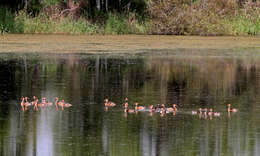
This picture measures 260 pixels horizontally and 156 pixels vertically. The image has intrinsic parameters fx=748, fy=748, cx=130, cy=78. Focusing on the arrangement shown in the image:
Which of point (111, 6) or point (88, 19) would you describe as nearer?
point (88, 19)

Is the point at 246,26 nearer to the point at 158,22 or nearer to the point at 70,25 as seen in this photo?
the point at 158,22

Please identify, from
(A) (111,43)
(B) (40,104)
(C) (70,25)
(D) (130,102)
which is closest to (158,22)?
(C) (70,25)

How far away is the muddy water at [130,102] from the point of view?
869 cm

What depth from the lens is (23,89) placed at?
14406 mm

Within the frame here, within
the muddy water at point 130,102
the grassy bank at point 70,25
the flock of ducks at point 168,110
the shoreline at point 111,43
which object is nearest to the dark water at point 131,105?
the muddy water at point 130,102

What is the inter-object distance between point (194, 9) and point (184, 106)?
25679mm

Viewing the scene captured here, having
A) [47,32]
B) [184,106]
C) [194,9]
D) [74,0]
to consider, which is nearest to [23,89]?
[184,106]

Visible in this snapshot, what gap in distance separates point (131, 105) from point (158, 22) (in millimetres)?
25392

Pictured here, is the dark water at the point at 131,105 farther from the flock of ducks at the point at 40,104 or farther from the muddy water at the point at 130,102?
the flock of ducks at the point at 40,104

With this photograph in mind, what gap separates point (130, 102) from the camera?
12.7m

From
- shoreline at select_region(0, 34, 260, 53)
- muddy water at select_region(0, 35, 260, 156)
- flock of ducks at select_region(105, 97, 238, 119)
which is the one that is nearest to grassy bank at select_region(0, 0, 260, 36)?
shoreline at select_region(0, 34, 260, 53)

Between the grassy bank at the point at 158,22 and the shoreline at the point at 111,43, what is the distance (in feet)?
5.09

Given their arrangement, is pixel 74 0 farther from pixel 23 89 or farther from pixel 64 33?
pixel 23 89

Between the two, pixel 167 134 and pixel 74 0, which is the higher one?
pixel 74 0
